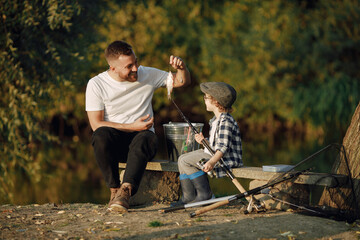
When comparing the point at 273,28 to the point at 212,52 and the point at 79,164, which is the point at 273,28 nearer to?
the point at 212,52

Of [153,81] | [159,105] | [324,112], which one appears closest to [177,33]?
[159,105]

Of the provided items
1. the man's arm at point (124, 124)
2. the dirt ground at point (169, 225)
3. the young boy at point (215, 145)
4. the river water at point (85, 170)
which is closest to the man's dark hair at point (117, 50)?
→ the man's arm at point (124, 124)

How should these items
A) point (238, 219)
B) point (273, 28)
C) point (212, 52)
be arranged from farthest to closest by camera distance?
1. point (212, 52)
2. point (273, 28)
3. point (238, 219)

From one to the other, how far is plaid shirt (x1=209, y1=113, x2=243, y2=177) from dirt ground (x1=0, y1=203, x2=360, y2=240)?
0.45m

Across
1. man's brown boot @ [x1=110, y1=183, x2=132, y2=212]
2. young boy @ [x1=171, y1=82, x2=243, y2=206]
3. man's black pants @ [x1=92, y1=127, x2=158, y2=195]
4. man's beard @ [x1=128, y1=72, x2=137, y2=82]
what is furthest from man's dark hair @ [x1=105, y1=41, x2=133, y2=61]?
man's brown boot @ [x1=110, y1=183, x2=132, y2=212]

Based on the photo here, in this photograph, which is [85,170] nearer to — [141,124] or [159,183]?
[159,183]

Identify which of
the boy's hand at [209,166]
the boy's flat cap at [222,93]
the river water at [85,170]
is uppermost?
the boy's flat cap at [222,93]

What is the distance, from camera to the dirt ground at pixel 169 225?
386 centimetres

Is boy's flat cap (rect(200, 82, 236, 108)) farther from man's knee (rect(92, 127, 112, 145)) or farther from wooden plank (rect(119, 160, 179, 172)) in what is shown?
man's knee (rect(92, 127, 112, 145))

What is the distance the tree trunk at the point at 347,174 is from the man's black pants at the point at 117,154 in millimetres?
1716

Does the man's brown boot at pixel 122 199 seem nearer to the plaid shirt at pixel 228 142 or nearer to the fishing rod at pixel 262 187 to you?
the fishing rod at pixel 262 187

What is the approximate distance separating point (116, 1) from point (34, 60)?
248 cm

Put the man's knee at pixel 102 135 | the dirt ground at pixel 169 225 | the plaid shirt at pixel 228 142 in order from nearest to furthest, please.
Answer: the dirt ground at pixel 169 225 < the plaid shirt at pixel 228 142 < the man's knee at pixel 102 135

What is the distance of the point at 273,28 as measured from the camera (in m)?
15.6
